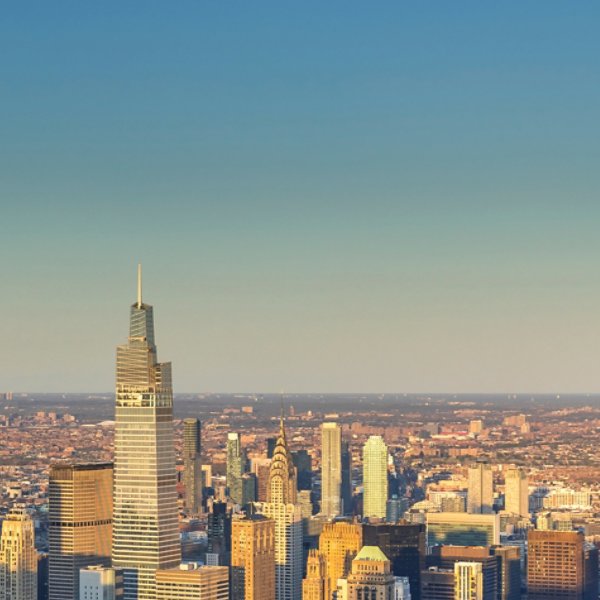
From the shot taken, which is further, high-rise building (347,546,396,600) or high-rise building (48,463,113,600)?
high-rise building (48,463,113,600)

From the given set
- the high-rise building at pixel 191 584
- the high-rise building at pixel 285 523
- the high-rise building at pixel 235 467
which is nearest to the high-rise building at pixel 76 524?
the high-rise building at pixel 191 584

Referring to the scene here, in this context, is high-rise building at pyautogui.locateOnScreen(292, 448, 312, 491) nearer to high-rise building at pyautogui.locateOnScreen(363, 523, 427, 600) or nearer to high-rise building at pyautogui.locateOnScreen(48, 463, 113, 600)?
high-rise building at pyautogui.locateOnScreen(363, 523, 427, 600)

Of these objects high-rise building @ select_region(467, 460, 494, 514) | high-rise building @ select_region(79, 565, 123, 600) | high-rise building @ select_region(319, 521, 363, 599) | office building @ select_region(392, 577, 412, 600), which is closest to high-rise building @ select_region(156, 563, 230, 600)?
high-rise building @ select_region(79, 565, 123, 600)

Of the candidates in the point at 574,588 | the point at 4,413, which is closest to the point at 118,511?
the point at 574,588

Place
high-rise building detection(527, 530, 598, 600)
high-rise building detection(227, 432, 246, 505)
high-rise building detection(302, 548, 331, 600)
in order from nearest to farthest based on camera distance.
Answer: high-rise building detection(302, 548, 331, 600), high-rise building detection(527, 530, 598, 600), high-rise building detection(227, 432, 246, 505)

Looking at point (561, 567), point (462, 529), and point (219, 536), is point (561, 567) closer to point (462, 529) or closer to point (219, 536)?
point (462, 529)

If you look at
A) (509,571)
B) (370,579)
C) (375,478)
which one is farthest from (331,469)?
(370,579)
